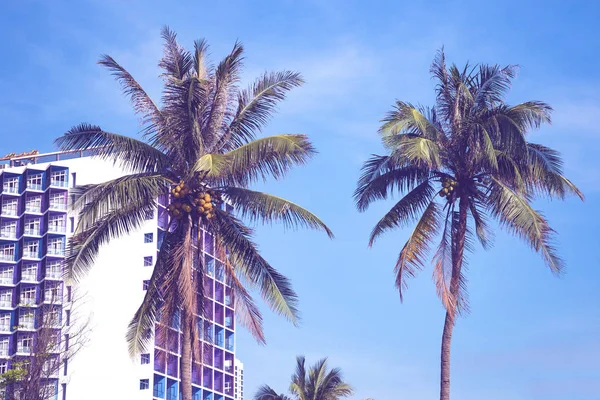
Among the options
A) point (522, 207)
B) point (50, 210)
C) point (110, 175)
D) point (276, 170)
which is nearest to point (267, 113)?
point (276, 170)

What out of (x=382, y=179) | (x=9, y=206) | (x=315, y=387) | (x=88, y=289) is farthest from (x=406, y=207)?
(x=9, y=206)

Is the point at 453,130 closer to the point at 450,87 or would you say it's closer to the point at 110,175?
the point at 450,87

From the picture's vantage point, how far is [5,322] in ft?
429

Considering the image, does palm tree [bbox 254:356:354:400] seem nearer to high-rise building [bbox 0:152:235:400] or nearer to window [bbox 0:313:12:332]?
high-rise building [bbox 0:152:235:400]

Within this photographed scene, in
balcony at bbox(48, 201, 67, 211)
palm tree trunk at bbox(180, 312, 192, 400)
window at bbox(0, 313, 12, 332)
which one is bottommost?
palm tree trunk at bbox(180, 312, 192, 400)

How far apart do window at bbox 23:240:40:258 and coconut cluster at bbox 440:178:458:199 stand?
101340 mm

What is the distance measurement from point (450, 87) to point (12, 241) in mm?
103867

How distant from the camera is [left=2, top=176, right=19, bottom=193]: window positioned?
135 metres

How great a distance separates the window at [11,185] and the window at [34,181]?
2173 mm

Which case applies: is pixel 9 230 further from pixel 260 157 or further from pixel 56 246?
pixel 260 157

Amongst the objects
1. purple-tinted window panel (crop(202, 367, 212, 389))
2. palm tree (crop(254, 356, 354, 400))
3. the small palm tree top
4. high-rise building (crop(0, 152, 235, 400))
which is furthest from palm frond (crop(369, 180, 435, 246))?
purple-tinted window panel (crop(202, 367, 212, 389))

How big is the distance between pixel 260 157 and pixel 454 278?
29.5ft

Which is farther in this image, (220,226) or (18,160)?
(18,160)

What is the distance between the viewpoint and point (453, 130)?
3912 centimetres
